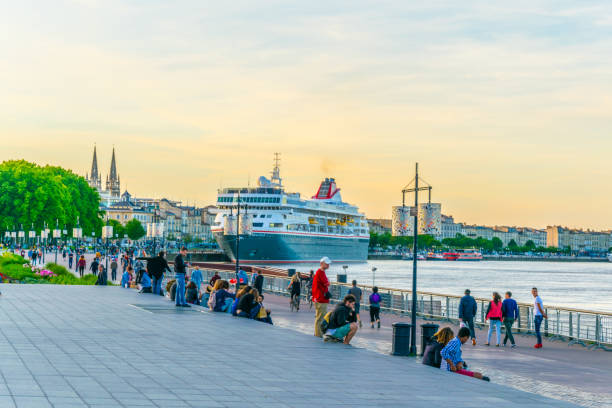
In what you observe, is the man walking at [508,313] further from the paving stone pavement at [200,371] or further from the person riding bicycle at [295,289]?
the person riding bicycle at [295,289]

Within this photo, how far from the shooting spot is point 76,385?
33.6ft

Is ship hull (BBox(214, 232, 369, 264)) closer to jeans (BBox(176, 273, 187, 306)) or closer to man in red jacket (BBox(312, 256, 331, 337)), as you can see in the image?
jeans (BBox(176, 273, 187, 306))

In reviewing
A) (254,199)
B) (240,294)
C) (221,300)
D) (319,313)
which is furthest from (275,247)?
(319,313)

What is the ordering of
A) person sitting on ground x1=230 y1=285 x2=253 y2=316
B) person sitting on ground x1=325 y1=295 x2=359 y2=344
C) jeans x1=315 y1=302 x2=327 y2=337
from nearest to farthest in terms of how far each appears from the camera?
person sitting on ground x1=325 y1=295 x2=359 y2=344 < jeans x1=315 y1=302 x2=327 y2=337 < person sitting on ground x1=230 y1=285 x2=253 y2=316

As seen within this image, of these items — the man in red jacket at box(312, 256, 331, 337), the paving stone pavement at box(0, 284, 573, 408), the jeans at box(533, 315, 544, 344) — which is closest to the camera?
the paving stone pavement at box(0, 284, 573, 408)

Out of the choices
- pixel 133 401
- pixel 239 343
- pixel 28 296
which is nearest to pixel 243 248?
pixel 28 296

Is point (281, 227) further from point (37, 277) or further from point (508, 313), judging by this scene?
point (508, 313)

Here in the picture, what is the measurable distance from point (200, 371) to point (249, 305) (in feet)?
28.9

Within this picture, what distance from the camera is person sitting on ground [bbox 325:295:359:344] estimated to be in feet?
55.9

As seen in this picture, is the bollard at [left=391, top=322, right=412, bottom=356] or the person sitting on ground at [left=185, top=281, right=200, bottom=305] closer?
the bollard at [left=391, top=322, right=412, bottom=356]

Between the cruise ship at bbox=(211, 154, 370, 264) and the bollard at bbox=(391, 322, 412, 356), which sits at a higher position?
the cruise ship at bbox=(211, 154, 370, 264)

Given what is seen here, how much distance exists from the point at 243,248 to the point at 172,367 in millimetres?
90166

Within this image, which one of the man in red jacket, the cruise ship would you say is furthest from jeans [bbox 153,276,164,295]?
the cruise ship

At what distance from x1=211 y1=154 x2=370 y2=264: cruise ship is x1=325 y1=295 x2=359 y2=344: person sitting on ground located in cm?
7531
